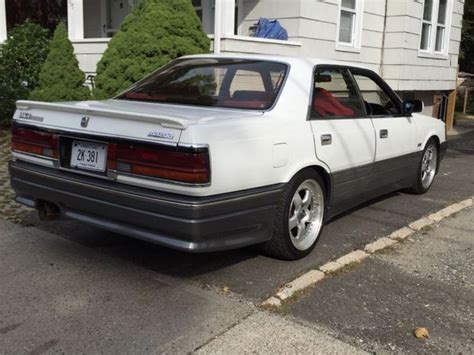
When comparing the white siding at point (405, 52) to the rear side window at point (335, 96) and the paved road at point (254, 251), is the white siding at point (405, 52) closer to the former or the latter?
the paved road at point (254, 251)

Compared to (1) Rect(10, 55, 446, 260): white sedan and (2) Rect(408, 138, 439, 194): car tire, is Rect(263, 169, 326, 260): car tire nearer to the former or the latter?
(1) Rect(10, 55, 446, 260): white sedan

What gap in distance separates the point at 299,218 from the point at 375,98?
2018mm

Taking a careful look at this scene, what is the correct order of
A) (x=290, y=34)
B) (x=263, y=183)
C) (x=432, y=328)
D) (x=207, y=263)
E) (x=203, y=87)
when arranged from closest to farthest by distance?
(x=432, y=328) < (x=263, y=183) < (x=207, y=263) < (x=203, y=87) < (x=290, y=34)

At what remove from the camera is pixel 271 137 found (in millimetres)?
3854

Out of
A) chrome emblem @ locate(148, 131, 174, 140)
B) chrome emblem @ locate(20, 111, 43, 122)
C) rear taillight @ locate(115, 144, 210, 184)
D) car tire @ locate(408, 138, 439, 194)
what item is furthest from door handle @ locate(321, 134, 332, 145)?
car tire @ locate(408, 138, 439, 194)

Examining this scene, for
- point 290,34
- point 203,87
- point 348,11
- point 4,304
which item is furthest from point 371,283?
point 348,11

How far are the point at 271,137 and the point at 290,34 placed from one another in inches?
257

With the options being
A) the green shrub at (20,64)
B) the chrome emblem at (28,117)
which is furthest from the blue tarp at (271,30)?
the chrome emblem at (28,117)

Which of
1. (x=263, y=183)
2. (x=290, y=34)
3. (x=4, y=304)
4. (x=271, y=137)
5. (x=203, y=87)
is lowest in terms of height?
(x=4, y=304)

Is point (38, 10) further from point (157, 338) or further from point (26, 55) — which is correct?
point (157, 338)

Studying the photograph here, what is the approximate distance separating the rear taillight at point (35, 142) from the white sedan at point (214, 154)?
0.04 ft

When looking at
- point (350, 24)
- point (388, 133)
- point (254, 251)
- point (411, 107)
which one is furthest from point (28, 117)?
point (350, 24)

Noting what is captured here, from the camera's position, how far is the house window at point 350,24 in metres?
11.2

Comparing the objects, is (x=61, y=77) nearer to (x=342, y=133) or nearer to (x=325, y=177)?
(x=342, y=133)
